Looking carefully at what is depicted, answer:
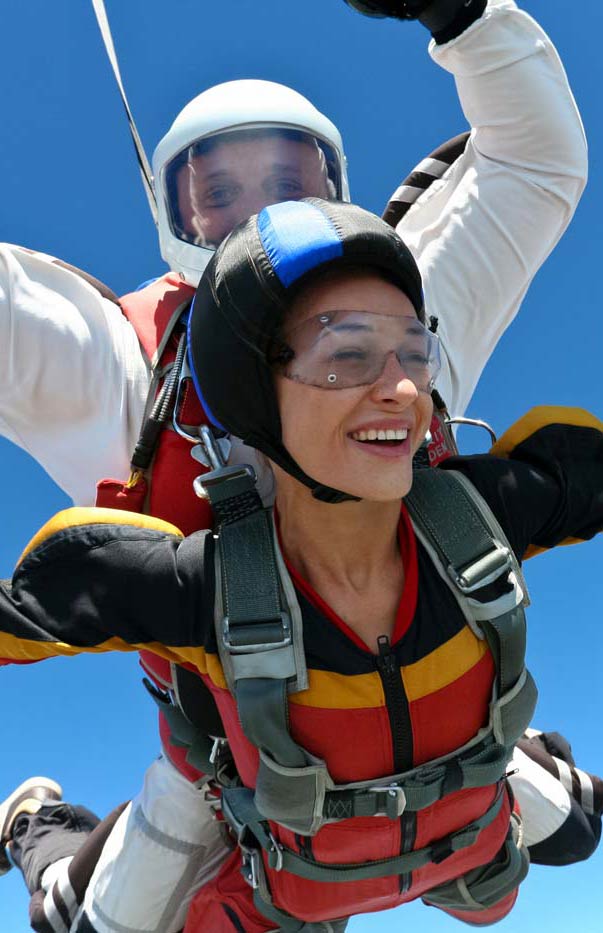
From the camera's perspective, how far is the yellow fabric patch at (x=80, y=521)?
1839 mm

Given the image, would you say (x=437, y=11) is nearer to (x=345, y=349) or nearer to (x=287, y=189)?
(x=287, y=189)

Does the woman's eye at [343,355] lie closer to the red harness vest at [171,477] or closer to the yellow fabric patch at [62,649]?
the red harness vest at [171,477]

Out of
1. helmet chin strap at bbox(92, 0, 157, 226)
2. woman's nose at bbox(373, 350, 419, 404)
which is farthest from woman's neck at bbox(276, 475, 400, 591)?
helmet chin strap at bbox(92, 0, 157, 226)

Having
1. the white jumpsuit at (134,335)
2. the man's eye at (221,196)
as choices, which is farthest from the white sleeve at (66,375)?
the man's eye at (221,196)

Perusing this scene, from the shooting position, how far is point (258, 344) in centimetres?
178

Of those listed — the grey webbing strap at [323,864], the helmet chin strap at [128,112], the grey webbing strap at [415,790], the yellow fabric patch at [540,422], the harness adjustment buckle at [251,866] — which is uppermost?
the helmet chin strap at [128,112]

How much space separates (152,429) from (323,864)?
1138mm

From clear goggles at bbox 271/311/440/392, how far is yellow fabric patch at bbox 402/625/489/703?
0.57 m

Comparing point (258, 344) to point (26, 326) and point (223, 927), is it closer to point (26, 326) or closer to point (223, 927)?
point (26, 326)

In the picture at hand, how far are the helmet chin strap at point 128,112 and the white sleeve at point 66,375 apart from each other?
443 mm

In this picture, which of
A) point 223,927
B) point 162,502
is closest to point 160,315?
point 162,502

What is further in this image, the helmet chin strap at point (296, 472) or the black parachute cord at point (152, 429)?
the black parachute cord at point (152, 429)

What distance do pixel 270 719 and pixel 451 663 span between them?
420 millimetres

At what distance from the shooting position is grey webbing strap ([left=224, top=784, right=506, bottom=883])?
211 cm
